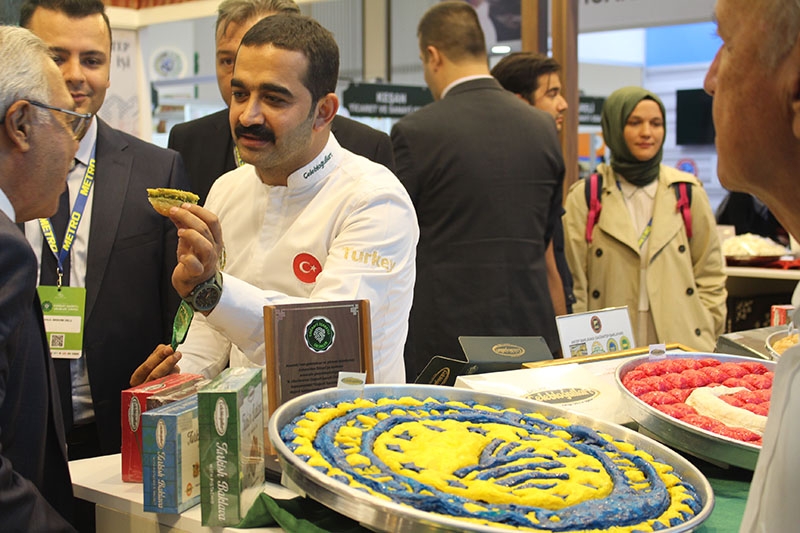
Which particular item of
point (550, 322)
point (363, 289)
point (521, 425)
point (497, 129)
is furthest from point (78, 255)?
point (550, 322)

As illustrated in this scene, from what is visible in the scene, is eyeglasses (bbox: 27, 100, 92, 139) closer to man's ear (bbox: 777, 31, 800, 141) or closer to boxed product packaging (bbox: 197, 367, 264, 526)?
boxed product packaging (bbox: 197, 367, 264, 526)

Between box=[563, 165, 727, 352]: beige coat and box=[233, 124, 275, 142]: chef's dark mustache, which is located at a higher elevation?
box=[233, 124, 275, 142]: chef's dark mustache

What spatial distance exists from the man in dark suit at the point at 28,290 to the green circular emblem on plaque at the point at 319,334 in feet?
1.59

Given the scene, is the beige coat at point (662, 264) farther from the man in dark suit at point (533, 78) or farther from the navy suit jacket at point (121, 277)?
the navy suit jacket at point (121, 277)

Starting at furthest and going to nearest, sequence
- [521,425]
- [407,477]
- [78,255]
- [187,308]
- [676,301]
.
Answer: [676,301] < [78,255] < [187,308] < [521,425] < [407,477]

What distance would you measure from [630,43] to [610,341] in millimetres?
10358

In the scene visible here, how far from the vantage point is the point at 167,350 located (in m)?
1.87

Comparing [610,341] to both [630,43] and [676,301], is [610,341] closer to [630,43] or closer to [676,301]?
[676,301]

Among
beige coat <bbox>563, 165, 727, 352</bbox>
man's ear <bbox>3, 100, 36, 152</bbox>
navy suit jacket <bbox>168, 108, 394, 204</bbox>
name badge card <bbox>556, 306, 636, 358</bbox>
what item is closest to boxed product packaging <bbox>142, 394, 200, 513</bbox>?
man's ear <bbox>3, 100, 36, 152</bbox>

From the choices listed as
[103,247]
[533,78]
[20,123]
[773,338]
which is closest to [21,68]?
[20,123]

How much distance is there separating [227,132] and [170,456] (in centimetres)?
185

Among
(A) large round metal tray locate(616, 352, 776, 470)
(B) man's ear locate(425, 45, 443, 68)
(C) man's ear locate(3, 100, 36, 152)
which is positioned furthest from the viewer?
(B) man's ear locate(425, 45, 443, 68)

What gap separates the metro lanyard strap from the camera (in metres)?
2.34

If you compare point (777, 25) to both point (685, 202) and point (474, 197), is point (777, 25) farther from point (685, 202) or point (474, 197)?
point (685, 202)
